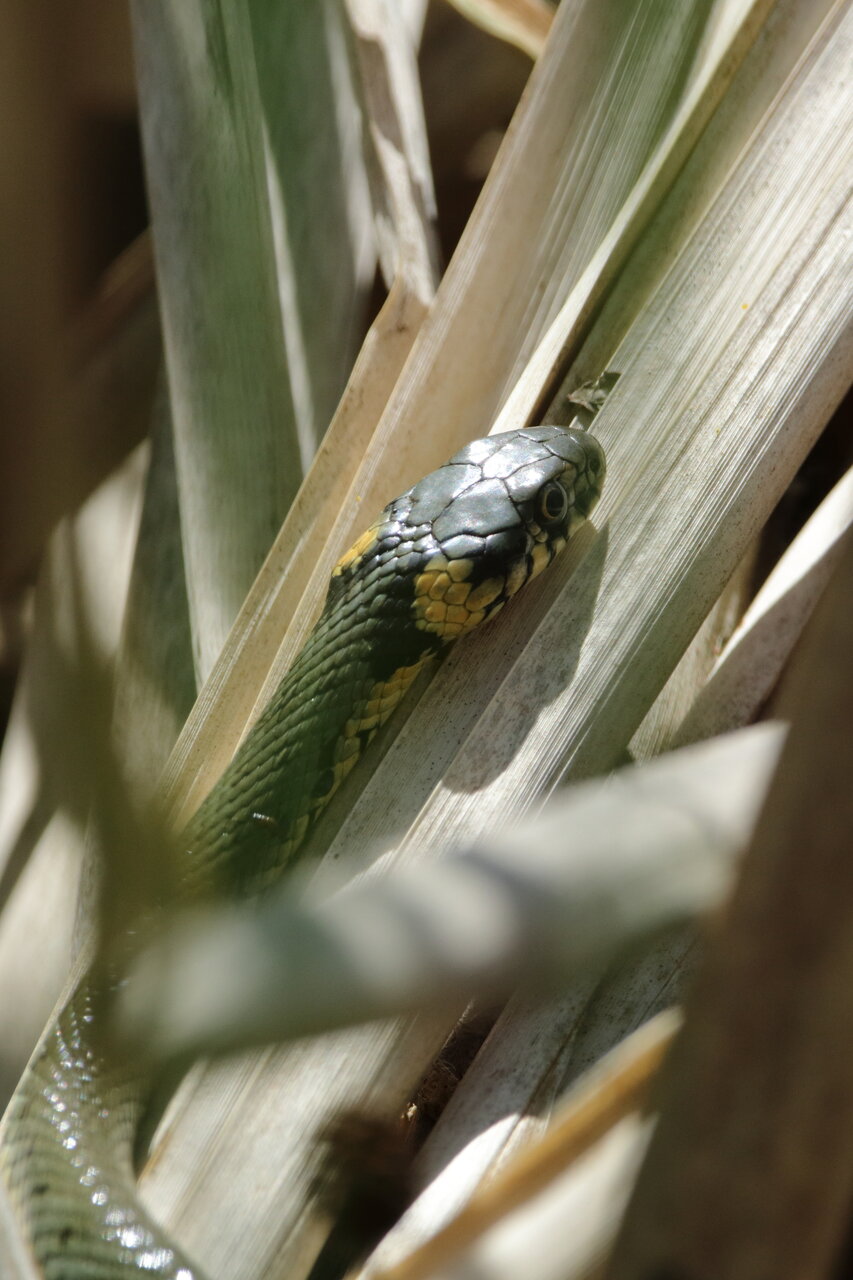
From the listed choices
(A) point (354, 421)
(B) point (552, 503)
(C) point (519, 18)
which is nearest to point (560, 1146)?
(B) point (552, 503)

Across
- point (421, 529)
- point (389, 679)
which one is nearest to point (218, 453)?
point (421, 529)

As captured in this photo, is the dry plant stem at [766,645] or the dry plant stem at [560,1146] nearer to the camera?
the dry plant stem at [560,1146]

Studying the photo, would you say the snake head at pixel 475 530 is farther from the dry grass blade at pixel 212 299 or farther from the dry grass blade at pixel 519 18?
the dry grass blade at pixel 519 18

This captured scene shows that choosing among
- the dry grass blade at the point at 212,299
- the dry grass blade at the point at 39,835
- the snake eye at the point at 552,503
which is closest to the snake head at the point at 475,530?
the snake eye at the point at 552,503

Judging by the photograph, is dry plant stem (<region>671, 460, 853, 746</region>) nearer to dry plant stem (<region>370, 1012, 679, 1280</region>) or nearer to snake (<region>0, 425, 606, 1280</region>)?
snake (<region>0, 425, 606, 1280</region>)

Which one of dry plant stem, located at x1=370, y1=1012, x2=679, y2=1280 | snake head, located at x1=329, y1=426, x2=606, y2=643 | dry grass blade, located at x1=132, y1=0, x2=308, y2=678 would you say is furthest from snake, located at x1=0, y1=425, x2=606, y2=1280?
dry plant stem, located at x1=370, y1=1012, x2=679, y2=1280
